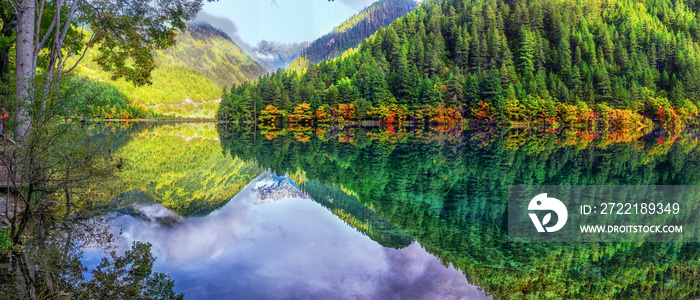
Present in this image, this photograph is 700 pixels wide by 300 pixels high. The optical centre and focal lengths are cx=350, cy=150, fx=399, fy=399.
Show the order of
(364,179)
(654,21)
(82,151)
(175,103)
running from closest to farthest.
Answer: (82,151)
(364,179)
(654,21)
(175,103)

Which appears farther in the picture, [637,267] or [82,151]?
[82,151]

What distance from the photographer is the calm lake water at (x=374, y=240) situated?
5.72 m

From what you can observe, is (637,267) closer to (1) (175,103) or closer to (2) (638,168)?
(2) (638,168)

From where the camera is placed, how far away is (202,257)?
22.8ft

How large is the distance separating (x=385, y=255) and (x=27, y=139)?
20.8 ft

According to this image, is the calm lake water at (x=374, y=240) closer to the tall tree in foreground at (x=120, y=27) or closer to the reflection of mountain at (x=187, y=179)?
the reflection of mountain at (x=187, y=179)

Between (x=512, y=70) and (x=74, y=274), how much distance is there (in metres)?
83.4

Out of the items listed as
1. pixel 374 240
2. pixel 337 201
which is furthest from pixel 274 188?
pixel 374 240

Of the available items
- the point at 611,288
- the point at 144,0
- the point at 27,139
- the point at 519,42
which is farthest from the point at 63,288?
the point at 519,42

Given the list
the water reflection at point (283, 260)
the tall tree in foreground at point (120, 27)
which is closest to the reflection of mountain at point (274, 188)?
the water reflection at point (283, 260)

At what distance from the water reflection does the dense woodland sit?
65.7 m

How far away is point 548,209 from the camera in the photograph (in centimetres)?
1021

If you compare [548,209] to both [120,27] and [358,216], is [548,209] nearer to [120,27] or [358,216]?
[358,216]

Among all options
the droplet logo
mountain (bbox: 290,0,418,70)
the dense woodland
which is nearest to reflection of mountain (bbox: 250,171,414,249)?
the droplet logo
